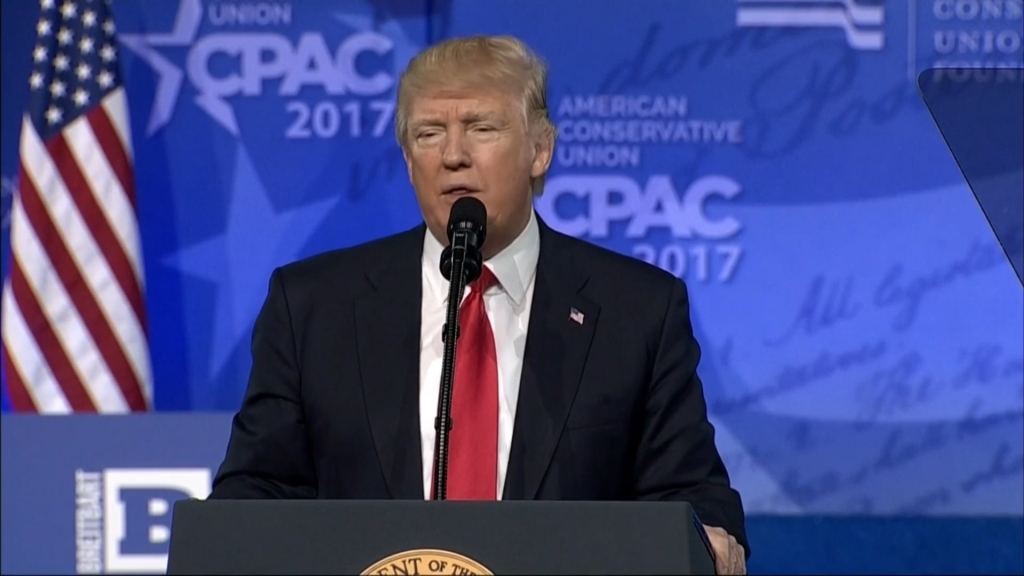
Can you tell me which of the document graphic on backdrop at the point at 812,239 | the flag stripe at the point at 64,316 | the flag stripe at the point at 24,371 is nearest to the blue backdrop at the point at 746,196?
the document graphic on backdrop at the point at 812,239

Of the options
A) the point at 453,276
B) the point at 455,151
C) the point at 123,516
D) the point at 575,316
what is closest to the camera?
the point at 453,276

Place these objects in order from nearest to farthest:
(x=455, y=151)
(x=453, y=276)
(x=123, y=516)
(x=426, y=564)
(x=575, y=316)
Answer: (x=426, y=564) < (x=453, y=276) < (x=455, y=151) < (x=575, y=316) < (x=123, y=516)

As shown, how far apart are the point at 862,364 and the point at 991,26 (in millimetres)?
939

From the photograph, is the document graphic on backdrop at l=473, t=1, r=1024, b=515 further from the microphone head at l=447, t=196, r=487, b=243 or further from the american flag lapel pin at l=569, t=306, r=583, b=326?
the microphone head at l=447, t=196, r=487, b=243

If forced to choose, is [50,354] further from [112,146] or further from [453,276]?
[453,276]

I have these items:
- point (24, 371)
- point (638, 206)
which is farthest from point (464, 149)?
point (24, 371)

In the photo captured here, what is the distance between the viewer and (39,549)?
370cm

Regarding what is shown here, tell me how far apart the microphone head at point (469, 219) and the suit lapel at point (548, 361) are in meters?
0.30

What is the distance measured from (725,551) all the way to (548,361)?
0.43 metres

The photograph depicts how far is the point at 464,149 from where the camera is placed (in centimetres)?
211

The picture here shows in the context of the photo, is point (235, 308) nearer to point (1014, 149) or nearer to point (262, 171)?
point (262, 171)

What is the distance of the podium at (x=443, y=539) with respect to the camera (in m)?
1.45

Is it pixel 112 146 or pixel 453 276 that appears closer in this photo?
pixel 453 276

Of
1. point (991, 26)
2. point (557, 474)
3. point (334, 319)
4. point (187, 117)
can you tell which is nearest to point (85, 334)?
point (187, 117)
